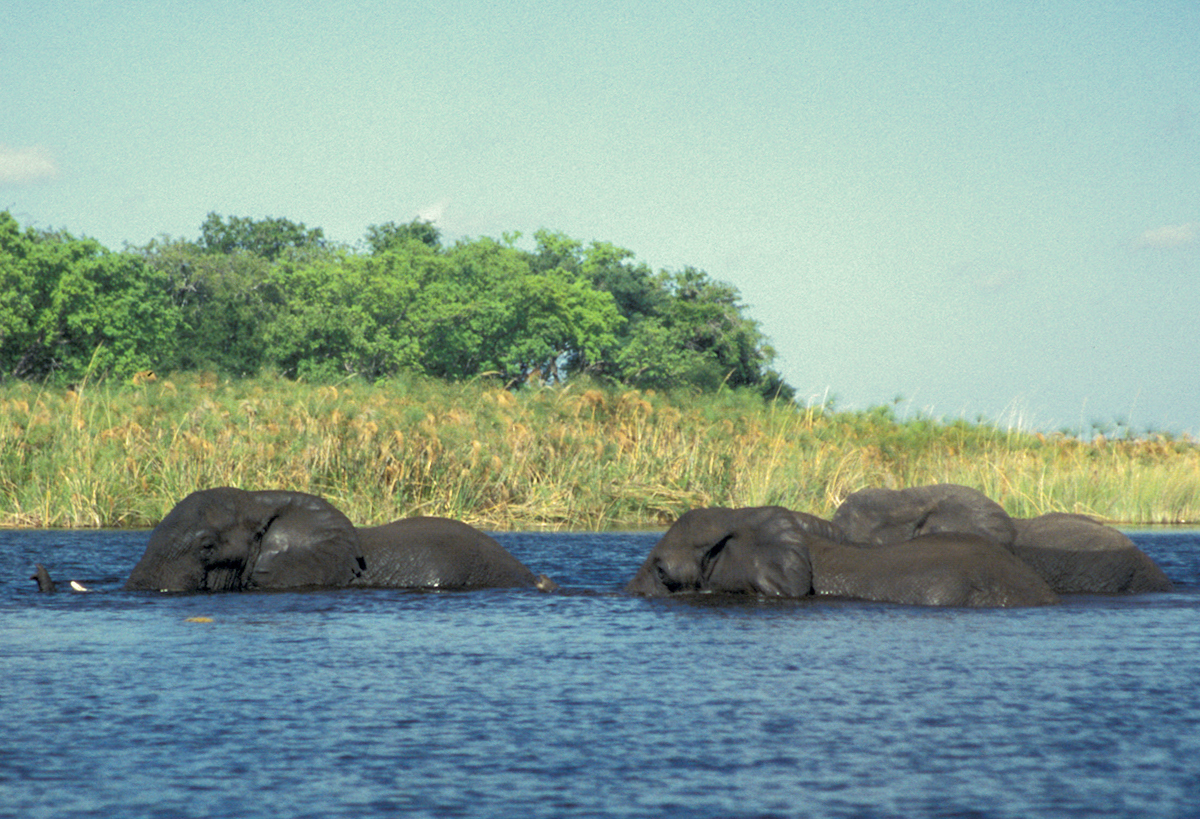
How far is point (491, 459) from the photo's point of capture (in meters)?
21.1

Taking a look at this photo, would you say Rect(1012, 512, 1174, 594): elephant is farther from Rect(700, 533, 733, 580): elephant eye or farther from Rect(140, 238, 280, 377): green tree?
Rect(140, 238, 280, 377): green tree

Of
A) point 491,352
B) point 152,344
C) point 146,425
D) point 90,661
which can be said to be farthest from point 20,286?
point 90,661

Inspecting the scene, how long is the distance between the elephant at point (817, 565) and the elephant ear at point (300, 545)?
2.46m

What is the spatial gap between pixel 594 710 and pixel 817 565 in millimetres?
5084

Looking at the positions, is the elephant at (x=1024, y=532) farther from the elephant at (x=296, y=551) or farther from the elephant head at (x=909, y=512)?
the elephant at (x=296, y=551)

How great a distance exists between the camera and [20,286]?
1866 inches

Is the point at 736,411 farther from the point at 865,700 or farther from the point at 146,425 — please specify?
the point at 865,700

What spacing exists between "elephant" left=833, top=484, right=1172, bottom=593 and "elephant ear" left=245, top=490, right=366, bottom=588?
4384 millimetres

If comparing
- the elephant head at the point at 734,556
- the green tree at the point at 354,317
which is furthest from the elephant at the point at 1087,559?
the green tree at the point at 354,317

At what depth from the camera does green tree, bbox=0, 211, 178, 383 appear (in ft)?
156

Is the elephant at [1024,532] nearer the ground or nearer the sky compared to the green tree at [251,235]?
nearer the ground

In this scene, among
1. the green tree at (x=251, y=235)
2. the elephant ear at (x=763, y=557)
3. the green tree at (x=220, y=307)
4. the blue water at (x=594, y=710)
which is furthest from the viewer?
the green tree at (x=251, y=235)

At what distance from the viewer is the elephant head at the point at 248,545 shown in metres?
11.6

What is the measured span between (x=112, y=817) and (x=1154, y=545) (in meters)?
15.7
